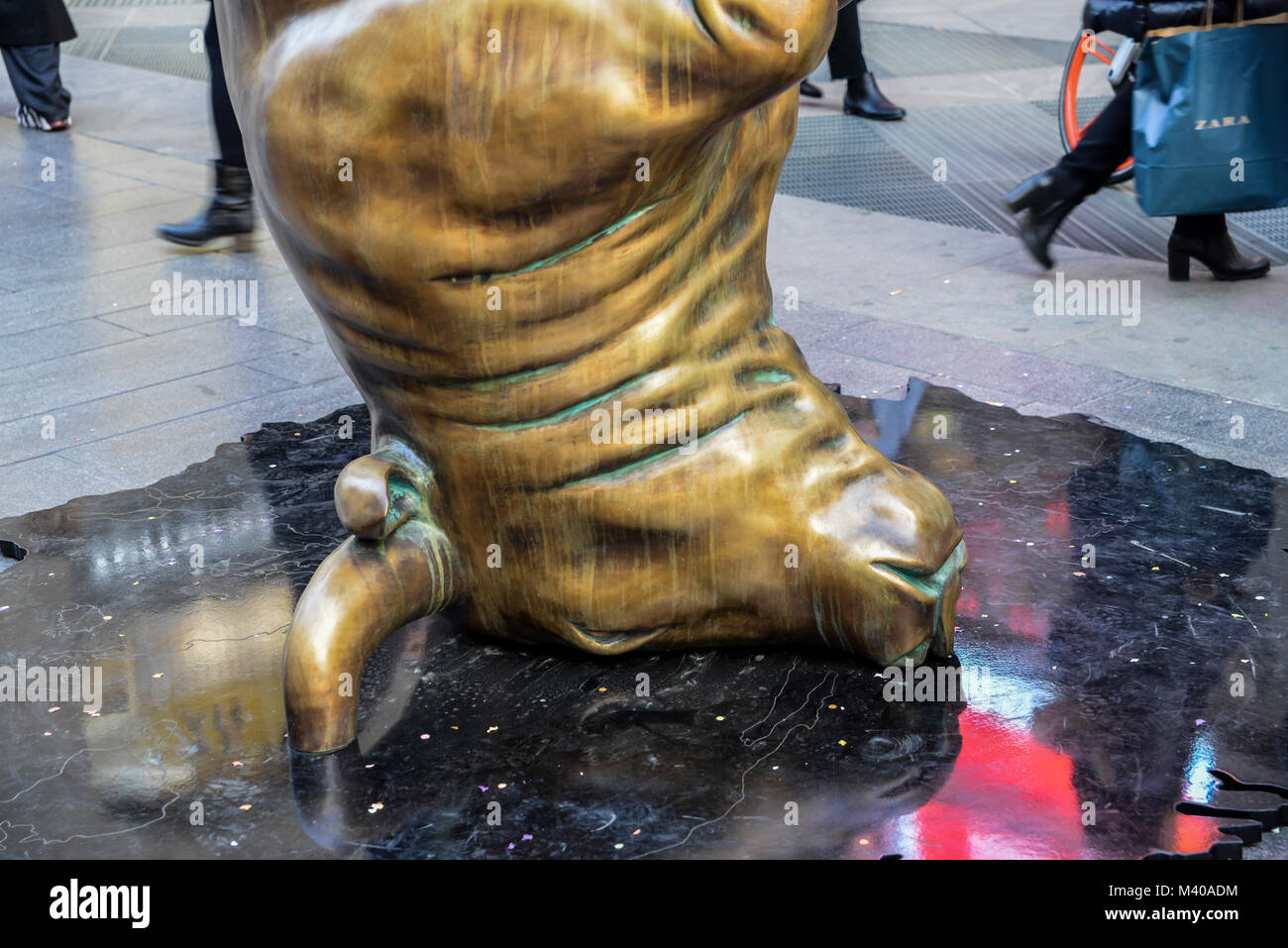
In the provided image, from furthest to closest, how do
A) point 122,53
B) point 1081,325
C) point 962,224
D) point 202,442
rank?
point 122,53 → point 962,224 → point 1081,325 → point 202,442

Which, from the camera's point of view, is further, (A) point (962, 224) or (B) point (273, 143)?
(A) point (962, 224)

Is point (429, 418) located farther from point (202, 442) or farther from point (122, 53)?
point (122, 53)

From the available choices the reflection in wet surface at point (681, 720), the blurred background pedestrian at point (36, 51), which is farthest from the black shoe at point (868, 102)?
the reflection in wet surface at point (681, 720)

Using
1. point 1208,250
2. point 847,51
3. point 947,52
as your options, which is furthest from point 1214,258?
point 947,52

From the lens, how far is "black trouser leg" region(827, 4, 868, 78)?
8.43 m

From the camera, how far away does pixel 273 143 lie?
2.59m

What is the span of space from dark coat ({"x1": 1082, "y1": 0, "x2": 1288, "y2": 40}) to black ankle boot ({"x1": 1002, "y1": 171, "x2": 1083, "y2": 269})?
617mm

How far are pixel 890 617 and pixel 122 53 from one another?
34.0 ft

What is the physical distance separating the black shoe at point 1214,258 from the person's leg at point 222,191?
374 centimetres

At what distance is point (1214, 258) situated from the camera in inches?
230

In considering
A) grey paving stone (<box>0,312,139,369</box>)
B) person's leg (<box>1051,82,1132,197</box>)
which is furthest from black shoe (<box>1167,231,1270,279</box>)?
grey paving stone (<box>0,312,139,369</box>)

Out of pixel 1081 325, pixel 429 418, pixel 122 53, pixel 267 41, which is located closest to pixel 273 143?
pixel 267 41

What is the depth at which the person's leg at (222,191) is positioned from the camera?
253 inches

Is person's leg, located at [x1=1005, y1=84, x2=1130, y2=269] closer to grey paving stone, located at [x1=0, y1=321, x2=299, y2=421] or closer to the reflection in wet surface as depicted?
the reflection in wet surface
